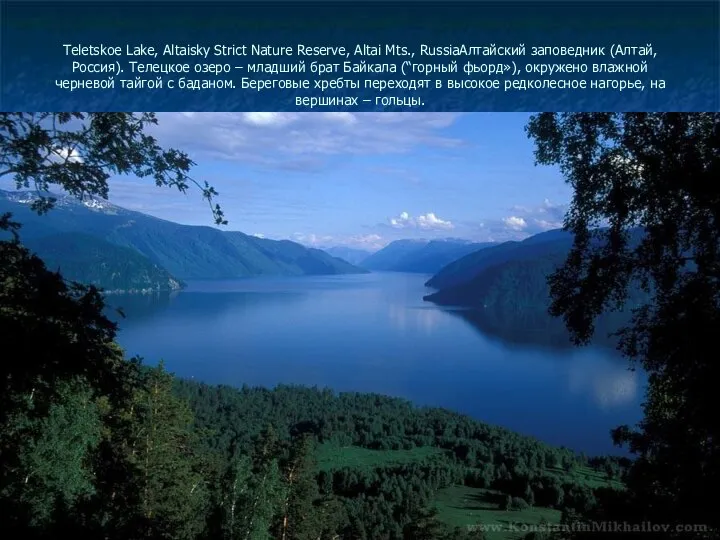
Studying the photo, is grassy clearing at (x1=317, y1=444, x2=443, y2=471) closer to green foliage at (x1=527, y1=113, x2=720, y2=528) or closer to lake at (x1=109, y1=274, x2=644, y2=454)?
lake at (x1=109, y1=274, x2=644, y2=454)

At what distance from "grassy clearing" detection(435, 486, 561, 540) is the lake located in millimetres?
12764

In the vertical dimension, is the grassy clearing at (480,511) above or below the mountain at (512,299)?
below

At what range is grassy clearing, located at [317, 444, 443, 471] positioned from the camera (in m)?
66.8

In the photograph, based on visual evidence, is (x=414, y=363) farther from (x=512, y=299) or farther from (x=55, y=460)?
(x=55, y=460)

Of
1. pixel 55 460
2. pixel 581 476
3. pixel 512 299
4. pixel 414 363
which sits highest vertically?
pixel 55 460

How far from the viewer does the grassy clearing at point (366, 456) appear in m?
66.8

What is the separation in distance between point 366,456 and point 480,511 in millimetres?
23511

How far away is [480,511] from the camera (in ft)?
167

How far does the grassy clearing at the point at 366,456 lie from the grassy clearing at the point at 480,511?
11.1 metres

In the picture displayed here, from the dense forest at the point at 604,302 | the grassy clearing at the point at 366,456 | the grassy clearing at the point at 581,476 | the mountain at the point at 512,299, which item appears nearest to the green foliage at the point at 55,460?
the dense forest at the point at 604,302

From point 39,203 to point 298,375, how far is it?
90158 millimetres

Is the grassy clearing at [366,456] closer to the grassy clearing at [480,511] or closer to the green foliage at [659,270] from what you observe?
the grassy clearing at [480,511]

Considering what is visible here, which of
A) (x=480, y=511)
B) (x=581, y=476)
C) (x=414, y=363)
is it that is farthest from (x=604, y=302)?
(x=414, y=363)

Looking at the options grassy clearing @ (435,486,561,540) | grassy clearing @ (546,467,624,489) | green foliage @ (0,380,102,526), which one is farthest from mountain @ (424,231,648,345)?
green foliage @ (0,380,102,526)
